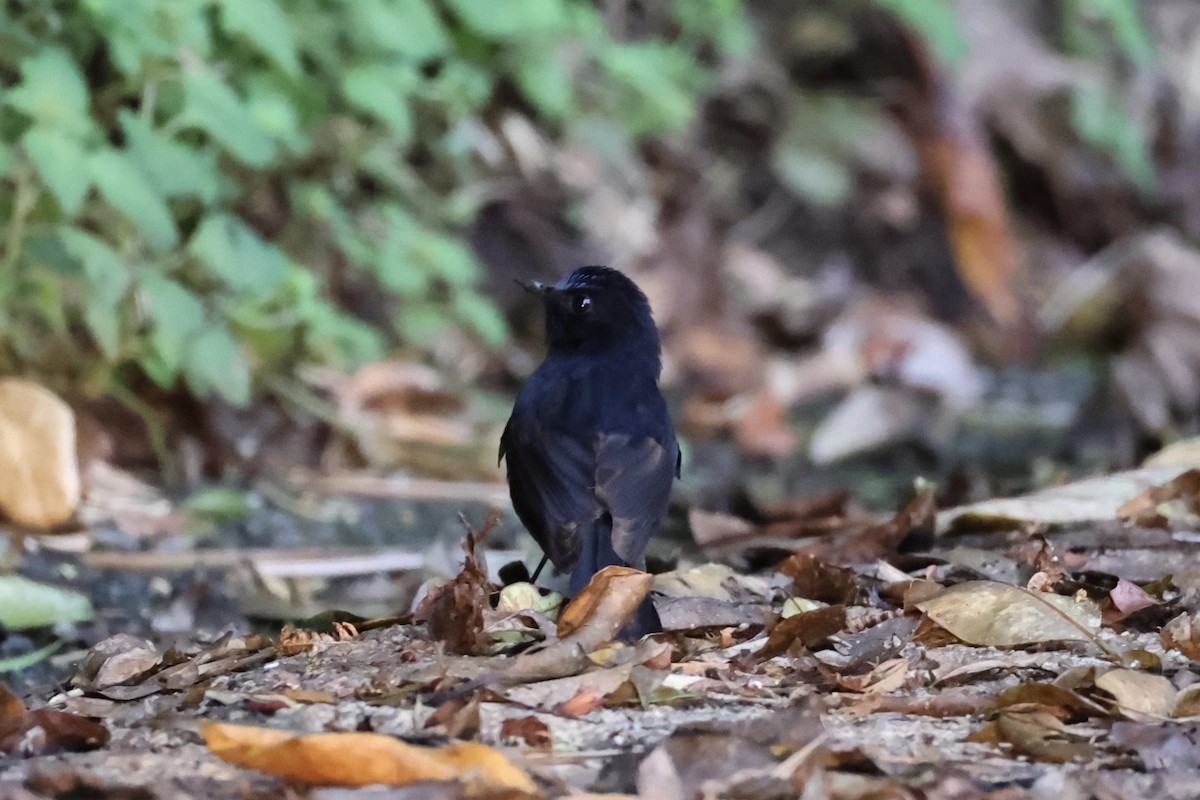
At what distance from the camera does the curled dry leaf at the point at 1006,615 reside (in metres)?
2.44

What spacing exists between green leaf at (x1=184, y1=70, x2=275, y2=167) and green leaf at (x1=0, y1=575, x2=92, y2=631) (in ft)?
4.67

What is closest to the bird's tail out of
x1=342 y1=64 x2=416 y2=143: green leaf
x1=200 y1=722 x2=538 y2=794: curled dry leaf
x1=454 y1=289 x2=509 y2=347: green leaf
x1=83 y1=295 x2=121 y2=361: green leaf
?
x1=200 y1=722 x2=538 y2=794: curled dry leaf

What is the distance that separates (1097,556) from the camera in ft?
9.95

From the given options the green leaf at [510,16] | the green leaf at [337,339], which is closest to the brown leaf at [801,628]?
the green leaf at [337,339]

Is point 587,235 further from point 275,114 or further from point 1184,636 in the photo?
point 1184,636

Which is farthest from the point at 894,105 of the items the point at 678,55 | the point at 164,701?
the point at 164,701

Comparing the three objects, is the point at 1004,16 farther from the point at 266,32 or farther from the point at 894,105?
the point at 266,32

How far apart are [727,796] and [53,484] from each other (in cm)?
287

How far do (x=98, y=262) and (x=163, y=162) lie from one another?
354 millimetres

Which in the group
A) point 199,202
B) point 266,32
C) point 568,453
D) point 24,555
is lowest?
point 24,555

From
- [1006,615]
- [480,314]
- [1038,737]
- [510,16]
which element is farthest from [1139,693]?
[510,16]

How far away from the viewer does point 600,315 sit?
130 inches

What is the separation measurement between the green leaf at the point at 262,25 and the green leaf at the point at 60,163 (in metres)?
0.61

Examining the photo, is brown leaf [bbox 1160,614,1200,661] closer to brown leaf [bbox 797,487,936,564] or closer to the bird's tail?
brown leaf [bbox 797,487,936,564]
